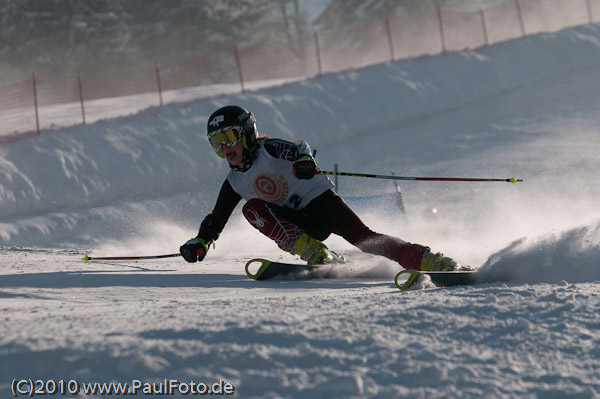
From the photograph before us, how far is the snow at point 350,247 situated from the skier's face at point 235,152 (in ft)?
2.55

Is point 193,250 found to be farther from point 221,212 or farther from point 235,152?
point 235,152

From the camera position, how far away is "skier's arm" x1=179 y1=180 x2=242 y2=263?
15.3ft

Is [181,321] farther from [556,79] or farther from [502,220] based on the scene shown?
[556,79]

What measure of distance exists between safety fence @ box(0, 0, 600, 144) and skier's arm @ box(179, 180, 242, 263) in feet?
27.9

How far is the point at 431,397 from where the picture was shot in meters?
1.90

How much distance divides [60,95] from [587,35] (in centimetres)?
1473

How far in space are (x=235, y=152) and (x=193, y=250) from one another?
684mm

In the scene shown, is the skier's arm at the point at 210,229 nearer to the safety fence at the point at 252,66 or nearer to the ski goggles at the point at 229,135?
the ski goggles at the point at 229,135

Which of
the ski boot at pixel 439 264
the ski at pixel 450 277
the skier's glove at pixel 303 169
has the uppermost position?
the skier's glove at pixel 303 169

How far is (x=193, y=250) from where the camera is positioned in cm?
466

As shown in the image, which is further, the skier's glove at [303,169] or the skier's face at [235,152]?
the skier's face at [235,152]

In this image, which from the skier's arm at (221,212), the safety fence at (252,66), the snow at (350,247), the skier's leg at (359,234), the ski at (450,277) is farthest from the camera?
the safety fence at (252,66)

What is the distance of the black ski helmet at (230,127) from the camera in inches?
184

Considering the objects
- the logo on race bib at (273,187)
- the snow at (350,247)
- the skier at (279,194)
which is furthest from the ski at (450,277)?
the logo on race bib at (273,187)
